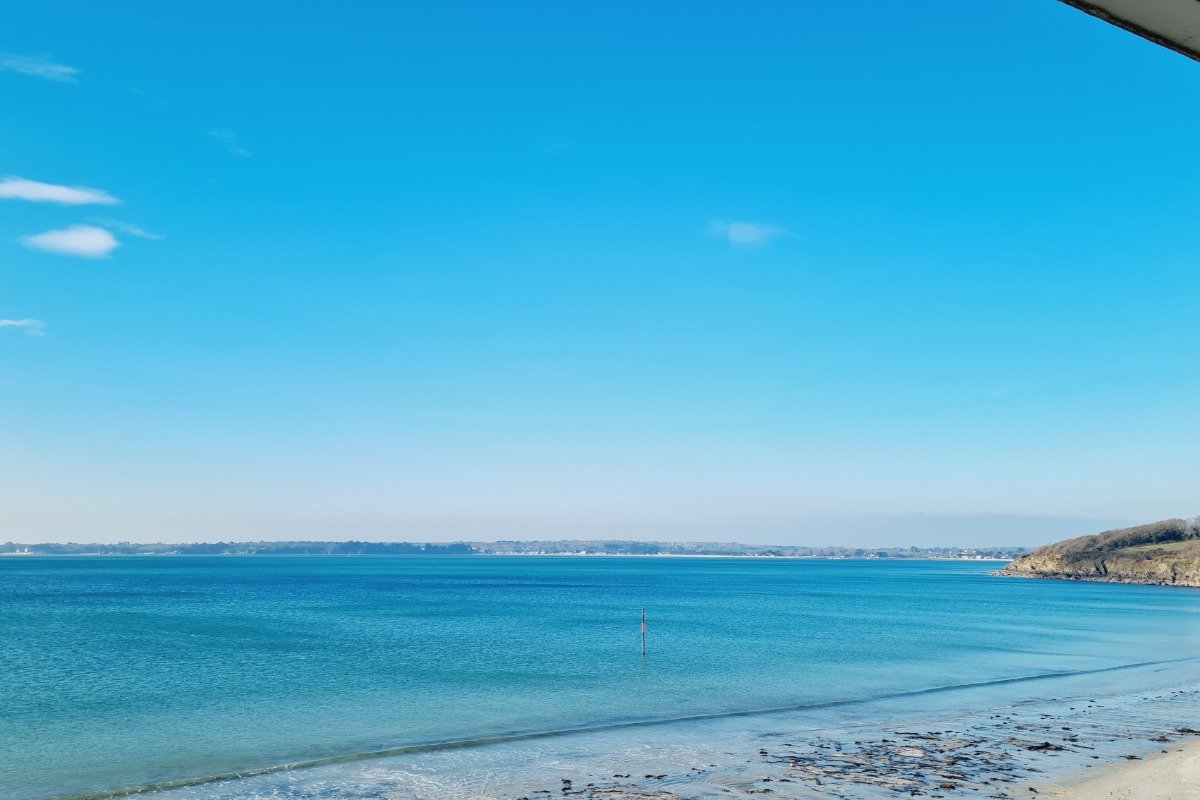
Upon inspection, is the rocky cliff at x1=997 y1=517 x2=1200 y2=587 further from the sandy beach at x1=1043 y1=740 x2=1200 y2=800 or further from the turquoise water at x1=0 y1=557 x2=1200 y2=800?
the sandy beach at x1=1043 y1=740 x2=1200 y2=800

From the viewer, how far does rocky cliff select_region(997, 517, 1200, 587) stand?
147125mm

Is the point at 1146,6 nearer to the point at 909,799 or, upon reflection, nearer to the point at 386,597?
the point at 909,799

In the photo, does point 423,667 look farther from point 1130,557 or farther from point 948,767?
point 1130,557

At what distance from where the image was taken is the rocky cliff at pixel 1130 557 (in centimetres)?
14712

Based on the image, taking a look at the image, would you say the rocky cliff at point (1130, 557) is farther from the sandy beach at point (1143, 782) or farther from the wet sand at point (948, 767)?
the sandy beach at point (1143, 782)

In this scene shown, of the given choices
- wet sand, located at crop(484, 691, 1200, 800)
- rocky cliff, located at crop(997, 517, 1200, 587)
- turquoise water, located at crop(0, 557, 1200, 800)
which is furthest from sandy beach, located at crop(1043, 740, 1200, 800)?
rocky cliff, located at crop(997, 517, 1200, 587)

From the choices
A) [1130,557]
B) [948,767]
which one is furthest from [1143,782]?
[1130,557]

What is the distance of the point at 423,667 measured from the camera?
41.8 meters

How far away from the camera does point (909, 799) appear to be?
19531mm

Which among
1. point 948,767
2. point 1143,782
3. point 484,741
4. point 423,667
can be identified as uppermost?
point 1143,782

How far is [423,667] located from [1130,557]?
168 meters

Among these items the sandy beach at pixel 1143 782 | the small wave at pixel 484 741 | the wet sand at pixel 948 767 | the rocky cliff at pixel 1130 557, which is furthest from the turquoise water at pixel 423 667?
the rocky cliff at pixel 1130 557

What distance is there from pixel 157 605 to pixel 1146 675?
8639 cm

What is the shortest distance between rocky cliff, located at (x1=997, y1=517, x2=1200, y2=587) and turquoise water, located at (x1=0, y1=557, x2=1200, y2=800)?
75117 millimetres
